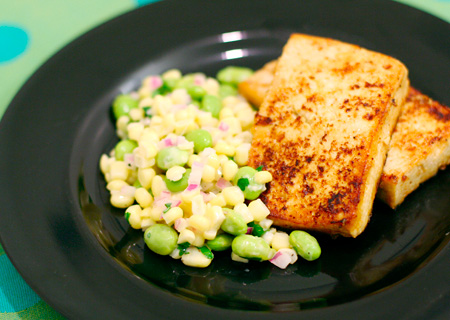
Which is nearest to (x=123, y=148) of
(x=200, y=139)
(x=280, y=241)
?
(x=200, y=139)

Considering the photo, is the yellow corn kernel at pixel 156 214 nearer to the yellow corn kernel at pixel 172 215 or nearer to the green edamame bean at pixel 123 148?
the yellow corn kernel at pixel 172 215

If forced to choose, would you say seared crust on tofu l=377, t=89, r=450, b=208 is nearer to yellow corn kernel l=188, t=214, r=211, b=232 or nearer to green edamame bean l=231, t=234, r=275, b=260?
green edamame bean l=231, t=234, r=275, b=260

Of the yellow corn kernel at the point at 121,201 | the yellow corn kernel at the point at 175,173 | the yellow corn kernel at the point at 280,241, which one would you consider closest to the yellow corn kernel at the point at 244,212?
the yellow corn kernel at the point at 280,241

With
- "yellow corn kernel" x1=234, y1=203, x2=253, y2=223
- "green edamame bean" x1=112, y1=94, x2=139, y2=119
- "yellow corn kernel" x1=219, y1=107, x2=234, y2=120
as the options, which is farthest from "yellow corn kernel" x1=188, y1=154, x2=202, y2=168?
"green edamame bean" x1=112, y1=94, x2=139, y2=119

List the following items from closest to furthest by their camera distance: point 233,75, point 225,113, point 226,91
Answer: point 225,113, point 226,91, point 233,75

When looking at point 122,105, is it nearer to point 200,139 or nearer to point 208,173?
point 200,139
